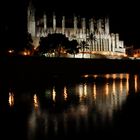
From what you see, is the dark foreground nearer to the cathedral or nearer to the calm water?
the calm water

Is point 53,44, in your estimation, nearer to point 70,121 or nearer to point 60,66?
point 60,66

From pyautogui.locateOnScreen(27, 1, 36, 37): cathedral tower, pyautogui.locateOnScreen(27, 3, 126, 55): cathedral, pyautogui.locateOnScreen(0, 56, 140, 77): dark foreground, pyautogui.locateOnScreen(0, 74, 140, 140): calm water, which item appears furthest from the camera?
pyautogui.locateOnScreen(27, 3, 126, 55): cathedral

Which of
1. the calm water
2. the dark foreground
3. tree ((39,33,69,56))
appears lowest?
the calm water

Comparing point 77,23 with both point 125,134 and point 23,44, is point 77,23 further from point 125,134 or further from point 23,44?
point 125,134

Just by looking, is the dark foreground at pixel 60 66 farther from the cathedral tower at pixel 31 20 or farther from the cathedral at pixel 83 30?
the cathedral tower at pixel 31 20

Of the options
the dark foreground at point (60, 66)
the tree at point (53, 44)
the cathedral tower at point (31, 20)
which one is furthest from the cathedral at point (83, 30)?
the dark foreground at point (60, 66)

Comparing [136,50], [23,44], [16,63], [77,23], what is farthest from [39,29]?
[16,63]

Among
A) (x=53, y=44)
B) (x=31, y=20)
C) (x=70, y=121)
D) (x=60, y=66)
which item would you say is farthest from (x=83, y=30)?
(x=70, y=121)

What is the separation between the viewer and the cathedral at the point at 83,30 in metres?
130

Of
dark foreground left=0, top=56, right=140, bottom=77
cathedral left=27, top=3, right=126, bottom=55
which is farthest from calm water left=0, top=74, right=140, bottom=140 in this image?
cathedral left=27, top=3, right=126, bottom=55

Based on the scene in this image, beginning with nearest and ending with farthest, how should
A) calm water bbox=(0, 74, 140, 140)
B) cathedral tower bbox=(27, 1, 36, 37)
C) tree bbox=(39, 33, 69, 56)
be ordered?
calm water bbox=(0, 74, 140, 140) → tree bbox=(39, 33, 69, 56) → cathedral tower bbox=(27, 1, 36, 37)

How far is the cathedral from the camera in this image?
12988 cm

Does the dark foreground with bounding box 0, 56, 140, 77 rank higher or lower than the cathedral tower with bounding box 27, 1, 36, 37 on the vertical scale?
lower

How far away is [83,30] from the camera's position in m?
140
